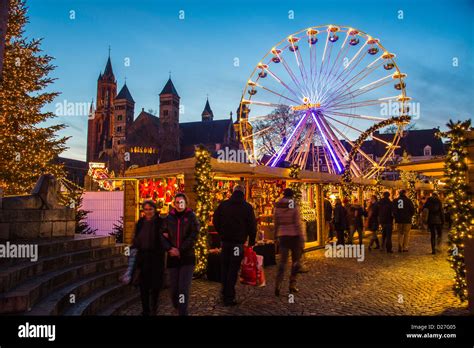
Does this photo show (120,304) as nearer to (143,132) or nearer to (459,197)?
(459,197)

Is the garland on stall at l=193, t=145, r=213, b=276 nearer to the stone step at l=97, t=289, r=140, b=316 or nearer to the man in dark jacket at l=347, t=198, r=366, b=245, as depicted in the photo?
the stone step at l=97, t=289, r=140, b=316

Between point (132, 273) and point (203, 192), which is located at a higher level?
point (203, 192)

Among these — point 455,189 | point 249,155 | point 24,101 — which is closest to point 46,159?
point 24,101

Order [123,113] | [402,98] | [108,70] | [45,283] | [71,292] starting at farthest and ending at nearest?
1. [108,70]
2. [123,113]
3. [402,98]
4. [71,292]
5. [45,283]

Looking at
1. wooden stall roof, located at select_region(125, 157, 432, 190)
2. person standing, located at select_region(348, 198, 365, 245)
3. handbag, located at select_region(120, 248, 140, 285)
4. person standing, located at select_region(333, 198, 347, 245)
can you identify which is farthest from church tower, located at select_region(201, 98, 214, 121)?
handbag, located at select_region(120, 248, 140, 285)

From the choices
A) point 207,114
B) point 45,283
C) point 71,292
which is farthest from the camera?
point 207,114

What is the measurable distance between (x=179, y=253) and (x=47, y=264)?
2285mm

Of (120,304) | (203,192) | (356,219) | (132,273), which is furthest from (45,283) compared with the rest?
(356,219)

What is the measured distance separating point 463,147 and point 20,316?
5.95 m

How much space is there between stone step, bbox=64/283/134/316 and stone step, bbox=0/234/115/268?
3.52ft

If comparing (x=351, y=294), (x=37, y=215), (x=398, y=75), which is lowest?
(x=351, y=294)

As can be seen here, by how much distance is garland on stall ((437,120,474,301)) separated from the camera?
5.20m

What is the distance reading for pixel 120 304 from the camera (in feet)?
16.6

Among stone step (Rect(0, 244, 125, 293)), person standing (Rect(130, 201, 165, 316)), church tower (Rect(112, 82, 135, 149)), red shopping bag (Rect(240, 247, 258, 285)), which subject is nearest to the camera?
stone step (Rect(0, 244, 125, 293))
